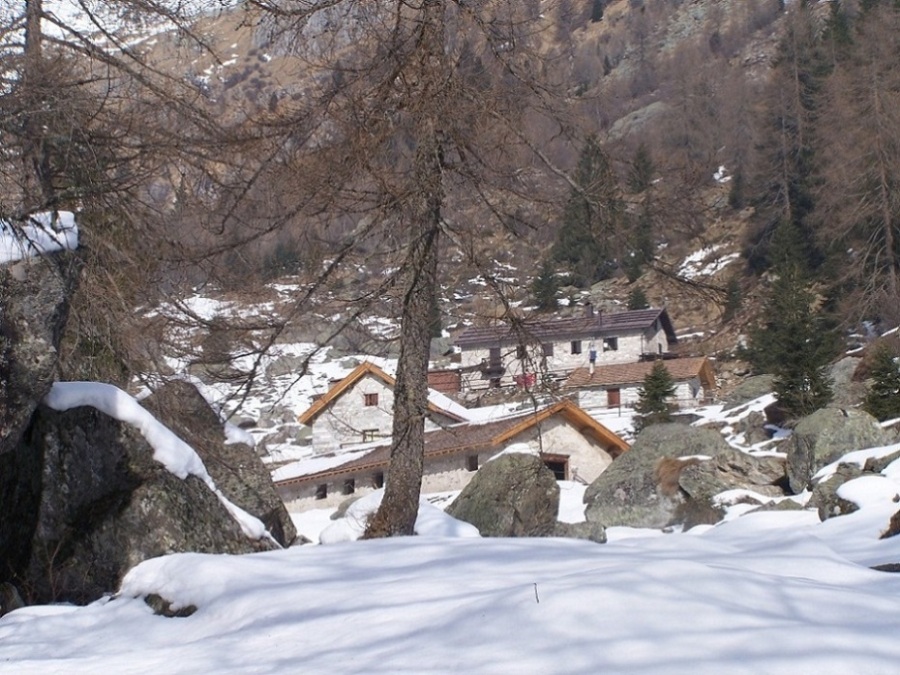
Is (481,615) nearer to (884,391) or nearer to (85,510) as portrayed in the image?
(85,510)

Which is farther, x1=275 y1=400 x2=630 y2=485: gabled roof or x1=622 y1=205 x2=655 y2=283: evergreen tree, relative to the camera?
x1=275 y1=400 x2=630 y2=485: gabled roof

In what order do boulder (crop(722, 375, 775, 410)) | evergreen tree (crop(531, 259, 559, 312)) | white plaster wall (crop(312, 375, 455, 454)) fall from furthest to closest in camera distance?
1. white plaster wall (crop(312, 375, 455, 454))
2. boulder (crop(722, 375, 775, 410))
3. evergreen tree (crop(531, 259, 559, 312))

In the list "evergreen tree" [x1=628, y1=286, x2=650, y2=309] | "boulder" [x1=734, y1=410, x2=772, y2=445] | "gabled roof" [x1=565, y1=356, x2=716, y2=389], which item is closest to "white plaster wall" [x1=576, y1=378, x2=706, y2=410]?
"gabled roof" [x1=565, y1=356, x2=716, y2=389]

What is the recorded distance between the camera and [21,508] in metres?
6.63

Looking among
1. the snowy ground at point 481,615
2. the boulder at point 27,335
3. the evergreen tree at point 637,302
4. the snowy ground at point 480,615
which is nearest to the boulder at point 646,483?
the snowy ground at point 481,615

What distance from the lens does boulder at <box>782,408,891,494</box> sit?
20812 millimetres

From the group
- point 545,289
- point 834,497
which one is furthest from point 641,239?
point 834,497

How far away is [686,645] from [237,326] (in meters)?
5.56

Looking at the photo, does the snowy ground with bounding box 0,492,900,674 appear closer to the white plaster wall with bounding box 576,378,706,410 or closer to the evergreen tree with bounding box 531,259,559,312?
the evergreen tree with bounding box 531,259,559,312

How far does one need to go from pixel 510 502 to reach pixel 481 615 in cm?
1193

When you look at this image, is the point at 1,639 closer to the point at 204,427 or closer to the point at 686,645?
the point at 686,645

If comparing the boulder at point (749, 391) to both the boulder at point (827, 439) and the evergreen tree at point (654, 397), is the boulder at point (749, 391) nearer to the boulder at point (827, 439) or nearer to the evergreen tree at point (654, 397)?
the evergreen tree at point (654, 397)

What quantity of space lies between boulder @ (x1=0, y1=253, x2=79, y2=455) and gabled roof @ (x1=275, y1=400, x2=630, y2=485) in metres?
22.8

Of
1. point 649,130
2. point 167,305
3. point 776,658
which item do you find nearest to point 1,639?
point 776,658
